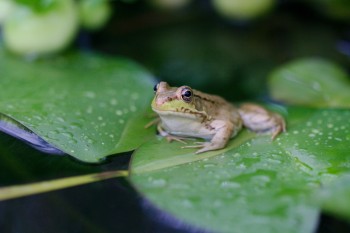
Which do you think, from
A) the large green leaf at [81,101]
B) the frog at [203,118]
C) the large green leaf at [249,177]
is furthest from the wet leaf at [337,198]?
the large green leaf at [81,101]

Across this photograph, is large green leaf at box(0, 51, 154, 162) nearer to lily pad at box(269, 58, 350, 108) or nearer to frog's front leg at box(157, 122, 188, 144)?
frog's front leg at box(157, 122, 188, 144)

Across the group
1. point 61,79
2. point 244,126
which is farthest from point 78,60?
point 244,126

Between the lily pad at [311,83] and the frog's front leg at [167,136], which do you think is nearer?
the frog's front leg at [167,136]

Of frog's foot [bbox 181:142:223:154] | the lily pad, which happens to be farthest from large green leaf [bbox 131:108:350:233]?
the lily pad

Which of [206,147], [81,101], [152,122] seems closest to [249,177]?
[206,147]

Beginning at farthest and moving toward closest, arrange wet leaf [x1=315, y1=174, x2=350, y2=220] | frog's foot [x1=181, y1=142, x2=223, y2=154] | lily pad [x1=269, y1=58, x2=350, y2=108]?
lily pad [x1=269, y1=58, x2=350, y2=108] < frog's foot [x1=181, y1=142, x2=223, y2=154] < wet leaf [x1=315, y1=174, x2=350, y2=220]

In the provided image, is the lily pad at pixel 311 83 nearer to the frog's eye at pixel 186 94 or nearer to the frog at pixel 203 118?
the frog at pixel 203 118

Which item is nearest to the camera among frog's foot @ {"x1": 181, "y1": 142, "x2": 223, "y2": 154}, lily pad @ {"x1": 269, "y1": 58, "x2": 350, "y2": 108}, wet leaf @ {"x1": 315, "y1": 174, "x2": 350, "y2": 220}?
wet leaf @ {"x1": 315, "y1": 174, "x2": 350, "y2": 220}
